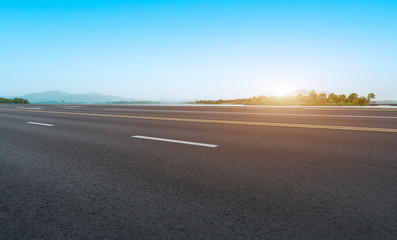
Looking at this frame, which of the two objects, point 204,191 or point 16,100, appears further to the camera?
point 16,100

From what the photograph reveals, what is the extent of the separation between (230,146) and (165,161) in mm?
1653

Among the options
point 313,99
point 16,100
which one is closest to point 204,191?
point 313,99

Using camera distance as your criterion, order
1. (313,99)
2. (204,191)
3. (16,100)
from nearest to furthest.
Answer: (204,191) < (313,99) < (16,100)

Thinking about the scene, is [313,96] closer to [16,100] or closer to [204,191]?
[204,191]

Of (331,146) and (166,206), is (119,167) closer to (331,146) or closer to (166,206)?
(166,206)

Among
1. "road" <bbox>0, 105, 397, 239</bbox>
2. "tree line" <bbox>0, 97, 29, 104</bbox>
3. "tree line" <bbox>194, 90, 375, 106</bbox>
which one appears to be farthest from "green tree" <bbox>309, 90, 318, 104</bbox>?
"tree line" <bbox>0, 97, 29, 104</bbox>

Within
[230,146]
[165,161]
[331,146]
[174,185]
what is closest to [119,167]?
[165,161]

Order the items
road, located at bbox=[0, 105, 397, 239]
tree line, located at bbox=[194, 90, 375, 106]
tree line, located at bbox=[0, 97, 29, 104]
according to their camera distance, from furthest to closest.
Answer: tree line, located at bbox=[0, 97, 29, 104] < tree line, located at bbox=[194, 90, 375, 106] < road, located at bbox=[0, 105, 397, 239]

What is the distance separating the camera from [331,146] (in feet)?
17.1

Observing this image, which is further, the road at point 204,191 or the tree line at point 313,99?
the tree line at point 313,99

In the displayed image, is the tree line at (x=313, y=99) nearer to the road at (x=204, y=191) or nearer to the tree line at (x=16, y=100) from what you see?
the road at (x=204, y=191)

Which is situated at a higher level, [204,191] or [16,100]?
[16,100]

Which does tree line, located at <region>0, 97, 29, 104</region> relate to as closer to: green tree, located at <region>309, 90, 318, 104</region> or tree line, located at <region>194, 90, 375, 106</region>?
tree line, located at <region>194, 90, 375, 106</region>

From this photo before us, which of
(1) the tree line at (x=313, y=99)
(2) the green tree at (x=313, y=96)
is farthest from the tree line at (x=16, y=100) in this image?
(2) the green tree at (x=313, y=96)
